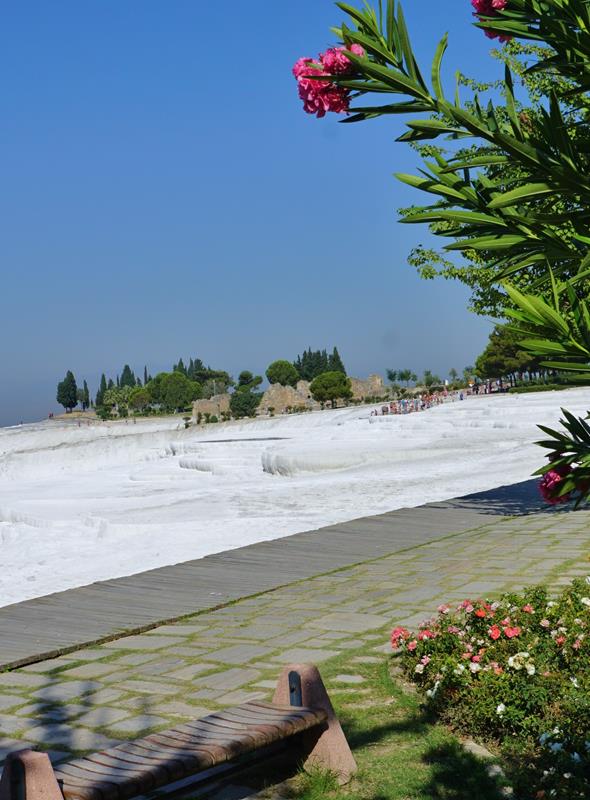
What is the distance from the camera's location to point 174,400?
353 ft

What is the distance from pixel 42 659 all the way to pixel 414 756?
2.78 metres

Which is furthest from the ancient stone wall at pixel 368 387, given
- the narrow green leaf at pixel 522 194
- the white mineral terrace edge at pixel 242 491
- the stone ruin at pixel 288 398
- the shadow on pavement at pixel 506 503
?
the narrow green leaf at pixel 522 194

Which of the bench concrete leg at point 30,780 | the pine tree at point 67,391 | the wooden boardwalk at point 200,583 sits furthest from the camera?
the pine tree at point 67,391

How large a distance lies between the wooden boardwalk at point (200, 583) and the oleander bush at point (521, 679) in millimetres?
2247

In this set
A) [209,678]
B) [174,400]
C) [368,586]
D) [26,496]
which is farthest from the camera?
[174,400]

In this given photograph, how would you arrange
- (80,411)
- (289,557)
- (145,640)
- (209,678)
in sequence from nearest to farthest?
(209,678) → (145,640) → (289,557) → (80,411)

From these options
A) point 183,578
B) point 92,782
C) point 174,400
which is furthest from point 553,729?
point 174,400

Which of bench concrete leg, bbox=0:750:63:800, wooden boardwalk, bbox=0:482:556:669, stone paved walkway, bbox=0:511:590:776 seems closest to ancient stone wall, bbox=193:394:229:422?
wooden boardwalk, bbox=0:482:556:669

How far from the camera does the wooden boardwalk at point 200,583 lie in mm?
6445

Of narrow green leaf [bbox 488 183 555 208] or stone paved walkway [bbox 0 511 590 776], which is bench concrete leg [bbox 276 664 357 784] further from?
narrow green leaf [bbox 488 183 555 208]

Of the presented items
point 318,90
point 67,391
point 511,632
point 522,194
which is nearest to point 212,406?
point 67,391

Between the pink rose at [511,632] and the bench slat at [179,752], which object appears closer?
the bench slat at [179,752]

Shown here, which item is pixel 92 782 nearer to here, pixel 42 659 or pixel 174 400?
pixel 42 659

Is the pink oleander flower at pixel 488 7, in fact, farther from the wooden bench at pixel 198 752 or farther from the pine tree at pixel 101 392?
the pine tree at pixel 101 392
